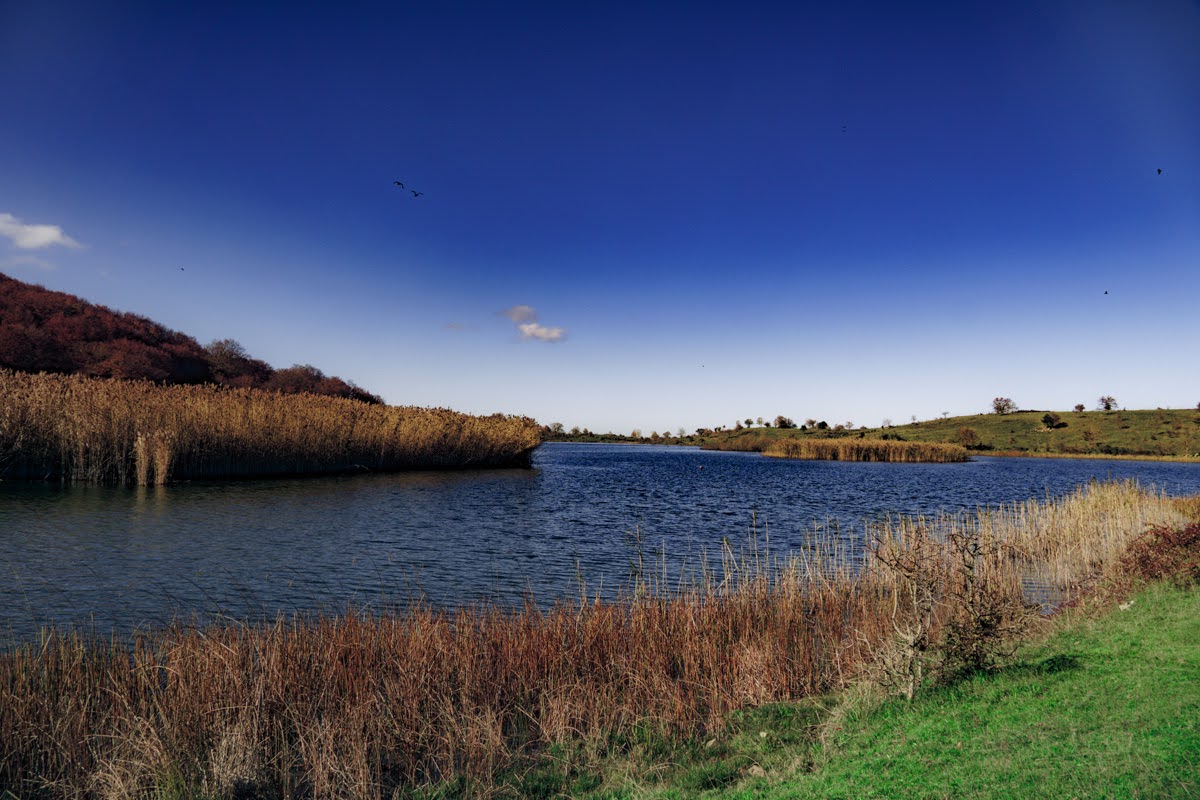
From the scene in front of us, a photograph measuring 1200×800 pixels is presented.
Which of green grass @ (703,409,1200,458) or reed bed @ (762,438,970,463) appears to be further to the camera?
green grass @ (703,409,1200,458)

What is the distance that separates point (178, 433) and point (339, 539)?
14048mm

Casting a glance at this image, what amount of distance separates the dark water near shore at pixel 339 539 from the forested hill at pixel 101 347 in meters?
21.9

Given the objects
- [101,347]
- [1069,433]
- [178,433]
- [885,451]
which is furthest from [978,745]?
[1069,433]

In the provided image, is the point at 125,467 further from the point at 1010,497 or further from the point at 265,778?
the point at 1010,497

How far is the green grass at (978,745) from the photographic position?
14.6 ft

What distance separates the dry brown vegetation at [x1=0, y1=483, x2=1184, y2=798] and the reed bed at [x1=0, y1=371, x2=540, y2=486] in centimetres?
2121

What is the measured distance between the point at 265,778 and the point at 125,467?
25909 mm

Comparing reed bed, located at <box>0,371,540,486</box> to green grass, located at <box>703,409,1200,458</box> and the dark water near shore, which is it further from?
green grass, located at <box>703,409,1200,458</box>

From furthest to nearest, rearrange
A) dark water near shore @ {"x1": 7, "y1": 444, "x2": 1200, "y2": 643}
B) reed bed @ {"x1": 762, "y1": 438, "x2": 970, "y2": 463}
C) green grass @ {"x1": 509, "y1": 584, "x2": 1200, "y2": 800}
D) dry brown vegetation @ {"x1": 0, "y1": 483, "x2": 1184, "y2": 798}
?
reed bed @ {"x1": 762, "y1": 438, "x2": 970, "y2": 463} → dark water near shore @ {"x1": 7, "y1": 444, "x2": 1200, "y2": 643} → dry brown vegetation @ {"x1": 0, "y1": 483, "x2": 1184, "y2": 798} → green grass @ {"x1": 509, "y1": 584, "x2": 1200, "y2": 800}

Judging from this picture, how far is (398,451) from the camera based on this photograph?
38.7 meters

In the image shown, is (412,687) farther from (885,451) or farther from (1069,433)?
(1069,433)

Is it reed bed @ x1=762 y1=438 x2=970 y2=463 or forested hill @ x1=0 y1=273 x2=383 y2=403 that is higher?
forested hill @ x1=0 y1=273 x2=383 y2=403

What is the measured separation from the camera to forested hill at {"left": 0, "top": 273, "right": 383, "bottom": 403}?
45.4m

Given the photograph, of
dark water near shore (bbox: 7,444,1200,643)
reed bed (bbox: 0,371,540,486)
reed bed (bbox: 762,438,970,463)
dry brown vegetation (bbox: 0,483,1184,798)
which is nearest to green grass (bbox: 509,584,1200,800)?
dry brown vegetation (bbox: 0,483,1184,798)
